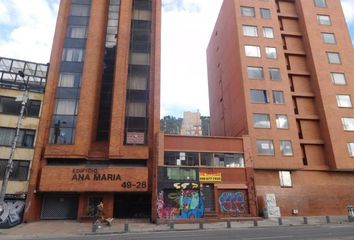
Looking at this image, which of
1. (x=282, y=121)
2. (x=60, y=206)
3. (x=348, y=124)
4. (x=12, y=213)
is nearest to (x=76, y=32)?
(x=60, y=206)

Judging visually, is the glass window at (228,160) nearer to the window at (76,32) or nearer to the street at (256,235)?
the street at (256,235)

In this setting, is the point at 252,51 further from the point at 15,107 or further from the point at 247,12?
the point at 15,107

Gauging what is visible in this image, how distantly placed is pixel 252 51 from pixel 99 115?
22.4 m

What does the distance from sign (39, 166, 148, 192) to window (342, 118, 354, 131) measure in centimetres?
2602

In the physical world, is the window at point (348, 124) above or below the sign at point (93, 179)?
above

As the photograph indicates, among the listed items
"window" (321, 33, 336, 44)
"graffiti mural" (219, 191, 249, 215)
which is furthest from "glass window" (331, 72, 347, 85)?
"graffiti mural" (219, 191, 249, 215)

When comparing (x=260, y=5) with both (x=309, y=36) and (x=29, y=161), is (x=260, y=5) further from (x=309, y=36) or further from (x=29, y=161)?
(x=29, y=161)

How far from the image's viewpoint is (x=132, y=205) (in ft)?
102

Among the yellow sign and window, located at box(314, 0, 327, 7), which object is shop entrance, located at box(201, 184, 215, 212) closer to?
the yellow sign

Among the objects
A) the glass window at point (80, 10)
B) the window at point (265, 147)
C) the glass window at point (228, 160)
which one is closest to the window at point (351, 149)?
the window at point (265, 147)

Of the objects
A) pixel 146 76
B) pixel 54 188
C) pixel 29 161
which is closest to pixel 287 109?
pixel 146 76

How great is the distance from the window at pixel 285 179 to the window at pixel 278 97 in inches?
357

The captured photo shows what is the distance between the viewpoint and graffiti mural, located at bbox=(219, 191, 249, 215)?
1127 inches

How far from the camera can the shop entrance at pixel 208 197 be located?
2855 centimetres
